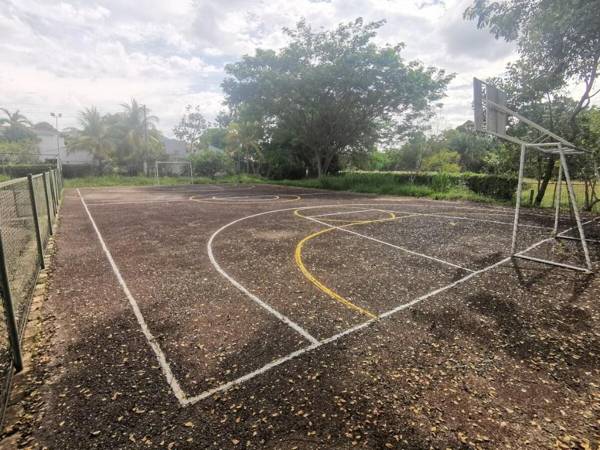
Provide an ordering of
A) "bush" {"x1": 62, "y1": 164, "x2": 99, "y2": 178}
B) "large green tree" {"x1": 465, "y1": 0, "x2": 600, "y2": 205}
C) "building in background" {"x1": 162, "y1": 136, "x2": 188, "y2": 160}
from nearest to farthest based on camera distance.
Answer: "large green tree" {"x1": 465, "y1": 0, "x2": 600, "y2": 205} → "bush" {"x1": 62, "y1": 164, "x2": 99, "y2": 178} → "building in background" {"x1": 162, "y1": 136, "x2": 188, "y2": 160}

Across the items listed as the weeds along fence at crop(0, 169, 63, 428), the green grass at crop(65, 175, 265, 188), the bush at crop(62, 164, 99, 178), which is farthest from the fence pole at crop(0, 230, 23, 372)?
the bush at crop(62, 164, 99, 178)

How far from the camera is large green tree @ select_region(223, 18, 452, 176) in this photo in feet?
71.7

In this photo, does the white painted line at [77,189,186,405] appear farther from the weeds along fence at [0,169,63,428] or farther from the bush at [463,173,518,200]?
the bush at [463,173,518,200]

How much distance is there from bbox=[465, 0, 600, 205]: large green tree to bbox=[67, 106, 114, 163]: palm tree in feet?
124

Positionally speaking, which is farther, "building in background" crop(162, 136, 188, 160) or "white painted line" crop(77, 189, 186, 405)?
"building in background" crop(162, 136, 188, 160)

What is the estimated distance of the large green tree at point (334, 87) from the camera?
71.7 ft

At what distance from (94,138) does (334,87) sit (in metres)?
29.3

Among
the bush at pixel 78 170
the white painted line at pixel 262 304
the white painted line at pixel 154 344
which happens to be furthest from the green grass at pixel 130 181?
the white painted line at pixel 154 344

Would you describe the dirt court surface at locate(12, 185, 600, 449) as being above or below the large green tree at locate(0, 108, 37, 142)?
below

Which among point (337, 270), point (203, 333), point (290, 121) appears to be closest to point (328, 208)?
point (337, 270)

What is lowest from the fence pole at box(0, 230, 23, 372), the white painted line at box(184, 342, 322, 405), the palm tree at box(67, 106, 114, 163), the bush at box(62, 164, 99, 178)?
the white painted line at box(184, 342, 322, 405)

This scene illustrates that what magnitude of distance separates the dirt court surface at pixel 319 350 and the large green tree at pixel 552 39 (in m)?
6.09

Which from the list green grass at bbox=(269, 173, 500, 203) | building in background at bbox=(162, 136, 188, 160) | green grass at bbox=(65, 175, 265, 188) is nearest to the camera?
green grass at bbox=(269, 173, 500, 203)

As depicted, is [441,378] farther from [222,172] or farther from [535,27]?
[222,172]
